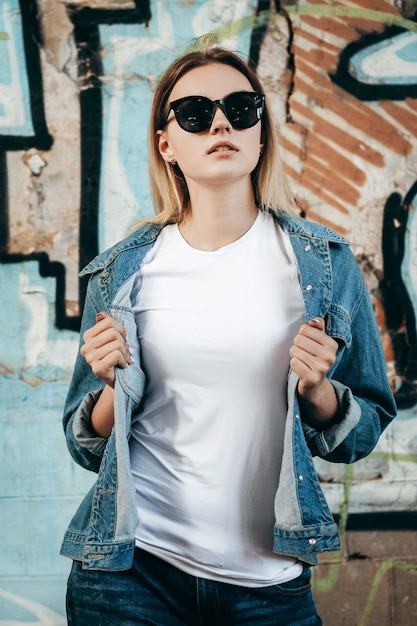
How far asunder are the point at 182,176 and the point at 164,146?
0.32ft

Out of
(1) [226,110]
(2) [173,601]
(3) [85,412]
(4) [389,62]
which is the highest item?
(1) [226,110]

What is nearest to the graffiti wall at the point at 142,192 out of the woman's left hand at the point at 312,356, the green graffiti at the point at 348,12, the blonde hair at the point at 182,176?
the green graffiti at the point at 348,12

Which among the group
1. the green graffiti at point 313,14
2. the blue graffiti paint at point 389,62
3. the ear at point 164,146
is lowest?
the blue graffiti paint at point 389,62

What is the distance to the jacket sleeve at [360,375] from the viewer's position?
6.40 feet

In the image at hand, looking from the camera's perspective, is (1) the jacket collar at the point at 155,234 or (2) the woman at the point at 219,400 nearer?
(2) the woman at the point at 219,400

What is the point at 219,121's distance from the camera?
6.56 feet

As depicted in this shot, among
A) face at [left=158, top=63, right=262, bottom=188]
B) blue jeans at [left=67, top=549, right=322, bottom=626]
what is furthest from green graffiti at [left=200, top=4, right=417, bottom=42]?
blue jeans at [left=67, top=549, right=322, bottom=626]

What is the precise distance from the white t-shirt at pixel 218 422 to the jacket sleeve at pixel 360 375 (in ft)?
0.45

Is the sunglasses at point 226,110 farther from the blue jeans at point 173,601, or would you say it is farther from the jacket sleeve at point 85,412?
the blue jeans at point 173,601

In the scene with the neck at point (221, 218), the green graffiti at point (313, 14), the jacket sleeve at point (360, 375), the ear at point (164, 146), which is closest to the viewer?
the jacket sleeve at point (360, 375)

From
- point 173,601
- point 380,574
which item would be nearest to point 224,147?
point 173,601

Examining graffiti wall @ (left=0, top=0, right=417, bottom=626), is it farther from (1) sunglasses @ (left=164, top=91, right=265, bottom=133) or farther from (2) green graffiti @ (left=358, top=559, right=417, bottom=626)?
(1) sunglasses @ (left=164, top=91, right=265, bottom=133)

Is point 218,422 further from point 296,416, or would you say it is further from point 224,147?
point 224,147

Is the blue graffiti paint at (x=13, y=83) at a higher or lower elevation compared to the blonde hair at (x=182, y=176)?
lower
